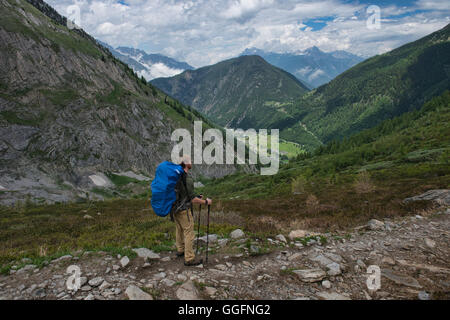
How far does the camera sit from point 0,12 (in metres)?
91.0

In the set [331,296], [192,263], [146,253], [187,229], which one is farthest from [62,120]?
[331,296]

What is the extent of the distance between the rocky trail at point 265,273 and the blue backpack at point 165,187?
80.2 inches

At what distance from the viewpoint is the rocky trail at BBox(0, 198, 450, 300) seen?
20.0 feet

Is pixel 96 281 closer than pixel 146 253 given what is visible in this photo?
Yes

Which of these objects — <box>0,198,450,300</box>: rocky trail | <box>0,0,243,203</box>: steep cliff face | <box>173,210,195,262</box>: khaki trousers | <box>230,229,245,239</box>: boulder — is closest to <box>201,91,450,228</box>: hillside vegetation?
<box>230,229,245,239</box>: boulder

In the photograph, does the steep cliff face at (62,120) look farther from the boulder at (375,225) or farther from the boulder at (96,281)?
the boulder at (375,225)

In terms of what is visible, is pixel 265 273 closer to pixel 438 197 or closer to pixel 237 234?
pixel 237 234

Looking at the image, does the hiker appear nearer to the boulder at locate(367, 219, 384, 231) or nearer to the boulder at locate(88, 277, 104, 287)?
the boulder at locate(88, 277, 104, 287)

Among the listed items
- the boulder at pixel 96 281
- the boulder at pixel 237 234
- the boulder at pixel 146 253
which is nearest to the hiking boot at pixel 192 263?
the boulder at pixel 146 253

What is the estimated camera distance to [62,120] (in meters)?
81.1

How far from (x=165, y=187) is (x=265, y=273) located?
4270mm

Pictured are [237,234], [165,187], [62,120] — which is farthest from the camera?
[62,120]

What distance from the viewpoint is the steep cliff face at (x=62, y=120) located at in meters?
63.9
